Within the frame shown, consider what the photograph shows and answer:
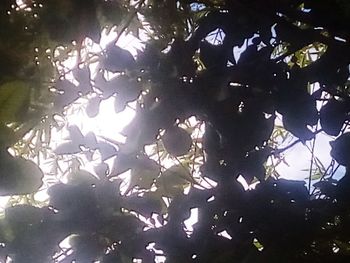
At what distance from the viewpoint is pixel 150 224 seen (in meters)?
1.07

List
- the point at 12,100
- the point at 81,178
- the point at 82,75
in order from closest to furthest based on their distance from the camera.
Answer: the point at 12,100 → the point at 81,178 → the point at 82,75

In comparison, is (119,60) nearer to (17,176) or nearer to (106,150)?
(106,150)

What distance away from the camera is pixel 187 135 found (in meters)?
1.15

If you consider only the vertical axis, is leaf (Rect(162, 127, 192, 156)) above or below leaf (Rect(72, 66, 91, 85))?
below

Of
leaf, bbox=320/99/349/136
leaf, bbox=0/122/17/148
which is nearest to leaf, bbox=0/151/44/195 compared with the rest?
leaf, bbox=0/122/17/148

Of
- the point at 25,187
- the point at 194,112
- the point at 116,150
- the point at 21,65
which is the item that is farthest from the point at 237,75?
the point at 25,187

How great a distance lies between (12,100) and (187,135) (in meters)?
0.45

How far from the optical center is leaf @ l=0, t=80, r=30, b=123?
2.46 ft

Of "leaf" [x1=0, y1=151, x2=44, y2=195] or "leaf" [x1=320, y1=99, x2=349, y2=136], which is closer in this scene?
"leaf" [x1=0, y1=151, x2=44, y2=195]

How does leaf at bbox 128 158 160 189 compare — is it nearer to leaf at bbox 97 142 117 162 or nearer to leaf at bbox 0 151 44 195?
leaf at bbox 97 142 117 162

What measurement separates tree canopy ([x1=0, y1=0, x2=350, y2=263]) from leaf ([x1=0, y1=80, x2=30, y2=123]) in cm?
16

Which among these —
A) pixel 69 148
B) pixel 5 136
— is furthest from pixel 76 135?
pixel 5 136

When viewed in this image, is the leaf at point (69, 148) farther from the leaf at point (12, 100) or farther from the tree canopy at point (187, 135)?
the leaf at point (12, 100)

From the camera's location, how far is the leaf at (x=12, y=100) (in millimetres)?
751
